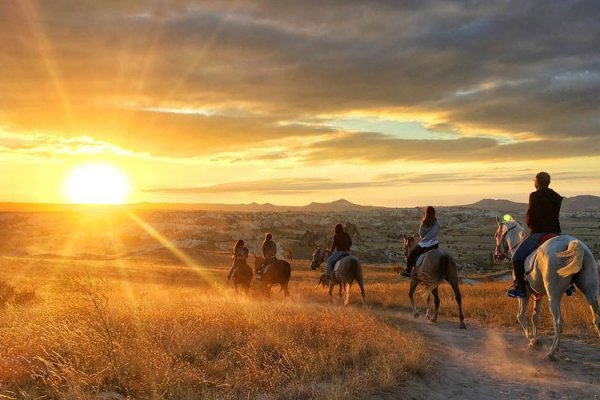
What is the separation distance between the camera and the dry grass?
23.0 ft

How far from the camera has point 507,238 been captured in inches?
484

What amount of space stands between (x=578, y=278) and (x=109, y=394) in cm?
859

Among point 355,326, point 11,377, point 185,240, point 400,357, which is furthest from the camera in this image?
point 185,240

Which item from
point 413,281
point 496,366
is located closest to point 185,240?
point 413,281

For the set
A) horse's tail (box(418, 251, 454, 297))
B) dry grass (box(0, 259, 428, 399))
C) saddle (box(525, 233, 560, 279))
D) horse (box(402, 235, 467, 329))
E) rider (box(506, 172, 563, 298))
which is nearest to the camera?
dry grass (box(0, 259, 428, 399))

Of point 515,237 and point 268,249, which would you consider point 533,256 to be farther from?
point 268,249

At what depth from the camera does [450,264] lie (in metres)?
15.0

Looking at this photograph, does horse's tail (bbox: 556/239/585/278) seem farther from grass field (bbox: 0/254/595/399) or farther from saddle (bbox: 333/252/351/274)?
saddle (bbox: 333/252/351/274)

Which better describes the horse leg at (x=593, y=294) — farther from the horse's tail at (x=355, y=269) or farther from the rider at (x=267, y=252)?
the rider at (x=267, y=252)

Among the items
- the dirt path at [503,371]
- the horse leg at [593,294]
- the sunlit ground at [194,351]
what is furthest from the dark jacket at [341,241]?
the horse leg at [593,294]

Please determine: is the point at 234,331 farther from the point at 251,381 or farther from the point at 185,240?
the point at 185,240

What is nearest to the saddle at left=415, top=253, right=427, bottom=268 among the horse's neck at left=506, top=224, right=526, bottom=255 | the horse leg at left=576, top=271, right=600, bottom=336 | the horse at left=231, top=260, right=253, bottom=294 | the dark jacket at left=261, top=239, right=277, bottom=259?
the horse's neck at left=506, top=224, right=526, bottom=255

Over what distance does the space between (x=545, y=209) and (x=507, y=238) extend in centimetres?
180

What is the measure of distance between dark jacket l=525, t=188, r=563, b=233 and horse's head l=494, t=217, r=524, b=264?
1.10 meters
